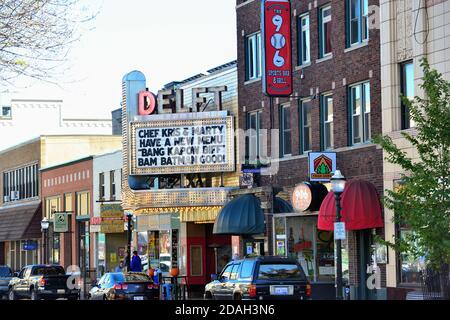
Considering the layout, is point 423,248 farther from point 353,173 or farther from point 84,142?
point 84,142

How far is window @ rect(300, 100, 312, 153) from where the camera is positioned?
120 feet

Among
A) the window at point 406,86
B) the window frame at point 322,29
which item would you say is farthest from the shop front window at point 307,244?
the window at point 406,86

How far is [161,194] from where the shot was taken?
4619 centimetres

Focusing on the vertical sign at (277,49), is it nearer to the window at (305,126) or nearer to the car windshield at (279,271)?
the window at (305,126)

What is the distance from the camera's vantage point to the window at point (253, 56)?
40625 mm

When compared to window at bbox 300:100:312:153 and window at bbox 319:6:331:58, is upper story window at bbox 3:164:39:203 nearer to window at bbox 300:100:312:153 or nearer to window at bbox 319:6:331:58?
window at bbox 300:100:312:153

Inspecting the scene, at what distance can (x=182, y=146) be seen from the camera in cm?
4466

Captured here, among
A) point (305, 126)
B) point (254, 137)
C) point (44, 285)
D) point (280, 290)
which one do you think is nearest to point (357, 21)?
point (305, 126)

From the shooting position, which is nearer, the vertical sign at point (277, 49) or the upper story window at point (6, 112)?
the vertical sign at point (277, 49)

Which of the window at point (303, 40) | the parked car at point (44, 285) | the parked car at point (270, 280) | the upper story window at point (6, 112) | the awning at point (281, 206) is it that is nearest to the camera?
the parked car at point (270, 280)

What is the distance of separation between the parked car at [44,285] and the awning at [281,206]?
885 cm

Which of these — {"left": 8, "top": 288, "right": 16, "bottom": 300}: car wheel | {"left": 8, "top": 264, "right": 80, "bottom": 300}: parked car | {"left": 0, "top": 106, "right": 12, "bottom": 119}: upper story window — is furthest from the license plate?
{"left": 0, "top": 106, "right": 12, "bottom": 119}: upper story window

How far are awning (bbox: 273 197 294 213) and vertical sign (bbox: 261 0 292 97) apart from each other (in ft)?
14.2

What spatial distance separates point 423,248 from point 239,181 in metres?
22.7
